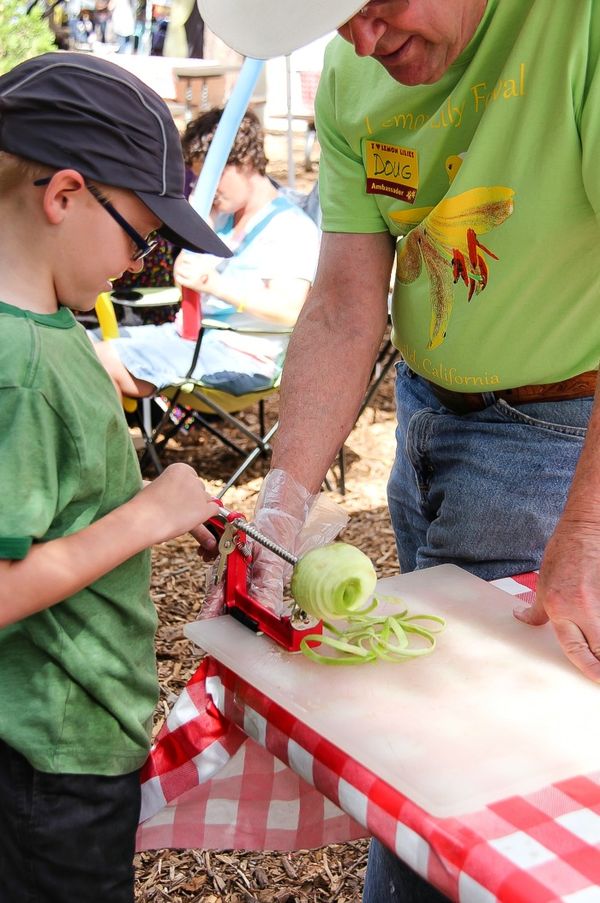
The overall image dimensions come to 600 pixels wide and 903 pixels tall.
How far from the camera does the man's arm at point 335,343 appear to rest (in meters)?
2.08

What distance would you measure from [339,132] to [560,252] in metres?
0.58

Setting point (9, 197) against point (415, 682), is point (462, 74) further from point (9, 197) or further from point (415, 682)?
point (415, 682)

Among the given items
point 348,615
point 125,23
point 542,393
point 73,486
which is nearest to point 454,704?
point 348,615

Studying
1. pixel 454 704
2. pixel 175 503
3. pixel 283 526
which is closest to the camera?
pixel 454 704

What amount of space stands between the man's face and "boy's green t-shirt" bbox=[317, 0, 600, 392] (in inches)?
1.9

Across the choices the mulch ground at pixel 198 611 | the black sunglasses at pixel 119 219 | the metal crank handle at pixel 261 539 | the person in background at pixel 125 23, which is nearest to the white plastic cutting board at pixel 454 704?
the metal crank handle at pixel 261 539

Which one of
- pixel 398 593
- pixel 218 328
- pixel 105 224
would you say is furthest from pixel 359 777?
pixel 218 328

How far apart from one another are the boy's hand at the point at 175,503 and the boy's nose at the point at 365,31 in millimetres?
758

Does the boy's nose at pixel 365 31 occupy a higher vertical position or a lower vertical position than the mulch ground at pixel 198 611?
higher

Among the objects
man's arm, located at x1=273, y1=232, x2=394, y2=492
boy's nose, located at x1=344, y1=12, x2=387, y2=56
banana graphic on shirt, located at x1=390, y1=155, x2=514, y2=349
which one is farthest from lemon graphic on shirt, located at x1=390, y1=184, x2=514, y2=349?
boy's nose, located at x1=344, y1=12, x2=387, y2=56

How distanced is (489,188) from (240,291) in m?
2.94

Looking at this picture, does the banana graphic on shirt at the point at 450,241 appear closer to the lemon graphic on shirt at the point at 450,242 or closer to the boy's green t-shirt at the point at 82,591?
the lemon graphic on shirt at the point at 450,242

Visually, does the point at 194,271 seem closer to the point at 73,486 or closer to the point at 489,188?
the point at 489,188

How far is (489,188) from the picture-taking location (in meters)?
1.79
